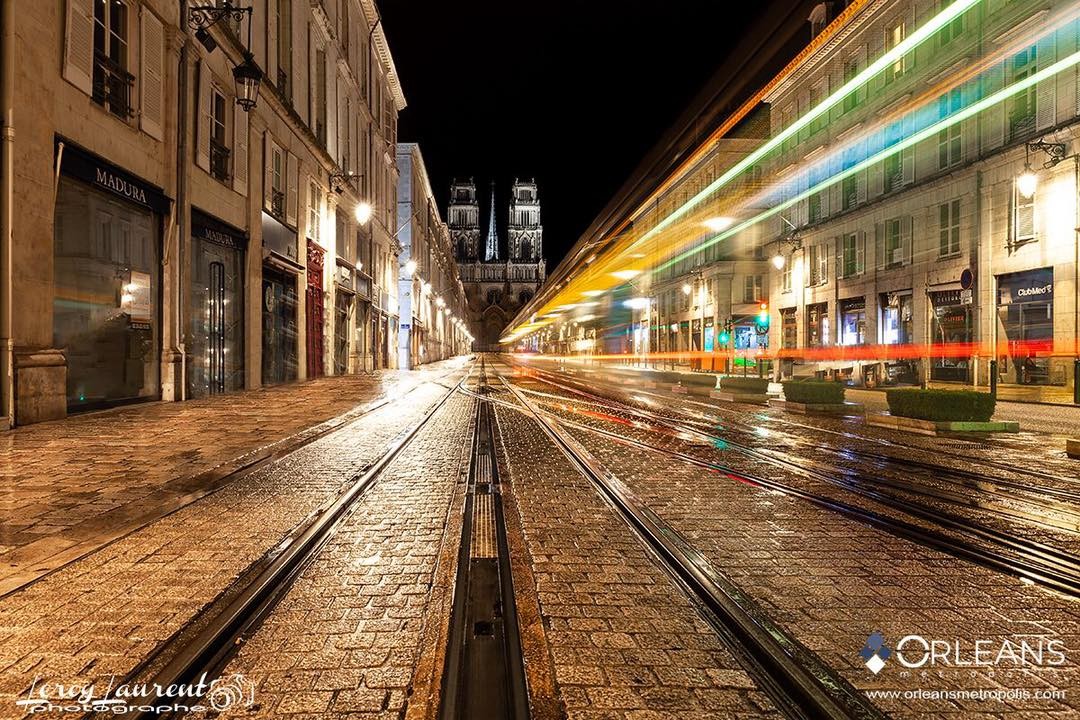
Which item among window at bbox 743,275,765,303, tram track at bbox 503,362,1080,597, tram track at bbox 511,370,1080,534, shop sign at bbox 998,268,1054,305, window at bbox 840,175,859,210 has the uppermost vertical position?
window at bbox 840,175,859,210

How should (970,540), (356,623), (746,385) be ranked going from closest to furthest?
(356,623) → (970,540) → (746,385)

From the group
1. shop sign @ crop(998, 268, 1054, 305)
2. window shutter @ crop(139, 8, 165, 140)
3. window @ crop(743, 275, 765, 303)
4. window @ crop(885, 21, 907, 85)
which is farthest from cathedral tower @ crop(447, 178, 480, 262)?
window shutter @ crop(139, 8, 165, 140)

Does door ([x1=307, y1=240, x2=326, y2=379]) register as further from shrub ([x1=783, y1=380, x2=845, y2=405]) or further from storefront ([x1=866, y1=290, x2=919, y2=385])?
storefront ([x1=866, y1=290, x2=919, y2=385])

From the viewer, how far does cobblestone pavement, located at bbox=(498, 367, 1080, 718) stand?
8.36 ft

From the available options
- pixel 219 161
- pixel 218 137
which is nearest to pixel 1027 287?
pixel 219 161

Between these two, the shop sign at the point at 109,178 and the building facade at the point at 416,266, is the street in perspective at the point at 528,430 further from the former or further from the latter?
the building facade at the point at 416,266

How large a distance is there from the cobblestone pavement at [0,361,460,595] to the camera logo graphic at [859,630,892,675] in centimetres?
458

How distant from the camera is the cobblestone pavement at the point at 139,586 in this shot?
2709 mm

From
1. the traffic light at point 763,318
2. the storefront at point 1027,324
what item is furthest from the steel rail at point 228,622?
the storefront at point 1027,324

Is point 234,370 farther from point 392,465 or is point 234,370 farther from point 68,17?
point 392,465

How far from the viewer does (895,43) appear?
2691 cm

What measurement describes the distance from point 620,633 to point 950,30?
2975 cm

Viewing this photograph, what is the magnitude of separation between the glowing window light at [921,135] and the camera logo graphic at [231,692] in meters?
20.5

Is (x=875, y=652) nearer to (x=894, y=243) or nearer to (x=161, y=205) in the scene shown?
(x=161, y=205)
